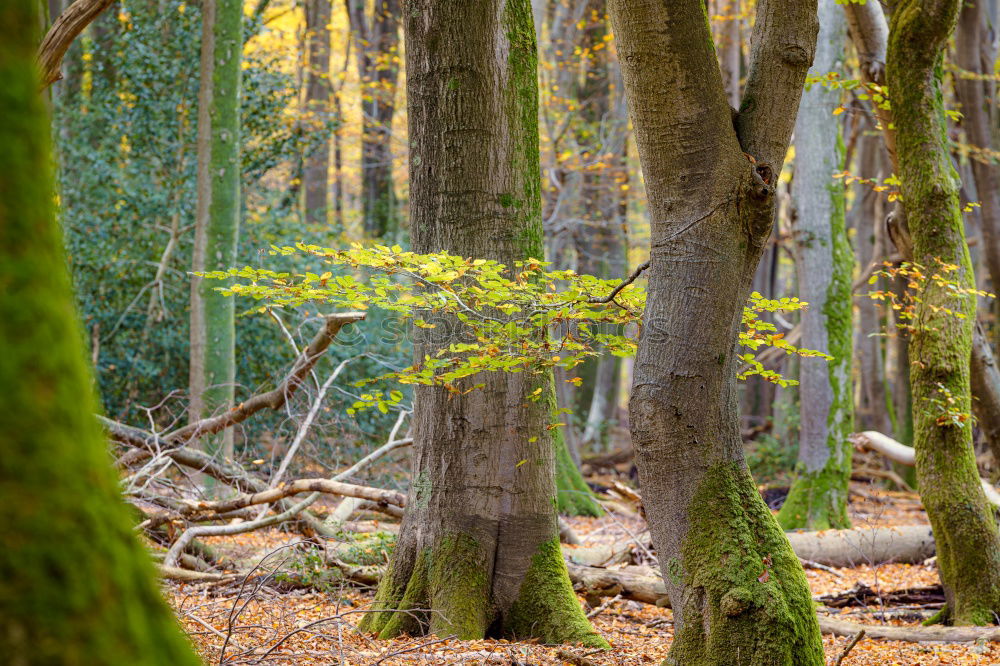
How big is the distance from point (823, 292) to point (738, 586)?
7618 mm

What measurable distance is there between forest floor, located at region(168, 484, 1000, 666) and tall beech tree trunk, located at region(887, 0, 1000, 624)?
653mm

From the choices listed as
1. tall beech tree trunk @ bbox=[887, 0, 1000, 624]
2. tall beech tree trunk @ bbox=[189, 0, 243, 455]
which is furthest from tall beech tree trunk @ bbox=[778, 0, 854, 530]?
tall beech tree trunk @ bbox=[189, 0, 243, 455]

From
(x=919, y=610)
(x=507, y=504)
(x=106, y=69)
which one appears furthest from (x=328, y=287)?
(x=106, y=69)

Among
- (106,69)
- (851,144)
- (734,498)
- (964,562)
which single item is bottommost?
(964,562)

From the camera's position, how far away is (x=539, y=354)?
4.30 metres

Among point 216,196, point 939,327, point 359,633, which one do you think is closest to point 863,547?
point 939,327

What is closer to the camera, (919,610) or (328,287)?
(328,287)

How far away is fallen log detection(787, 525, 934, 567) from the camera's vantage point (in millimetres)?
8703

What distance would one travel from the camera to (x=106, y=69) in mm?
13477

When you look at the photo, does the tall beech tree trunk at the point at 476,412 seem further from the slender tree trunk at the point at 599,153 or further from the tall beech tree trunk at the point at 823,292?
the slender tree trunk at the point at 599,153

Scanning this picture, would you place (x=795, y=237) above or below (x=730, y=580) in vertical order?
above

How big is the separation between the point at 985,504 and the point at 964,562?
421mm

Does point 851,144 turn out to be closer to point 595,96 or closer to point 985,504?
point 595,96

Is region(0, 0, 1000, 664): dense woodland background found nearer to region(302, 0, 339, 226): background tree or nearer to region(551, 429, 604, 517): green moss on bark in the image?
region(551, 429, 604, 517): green moss on bark
